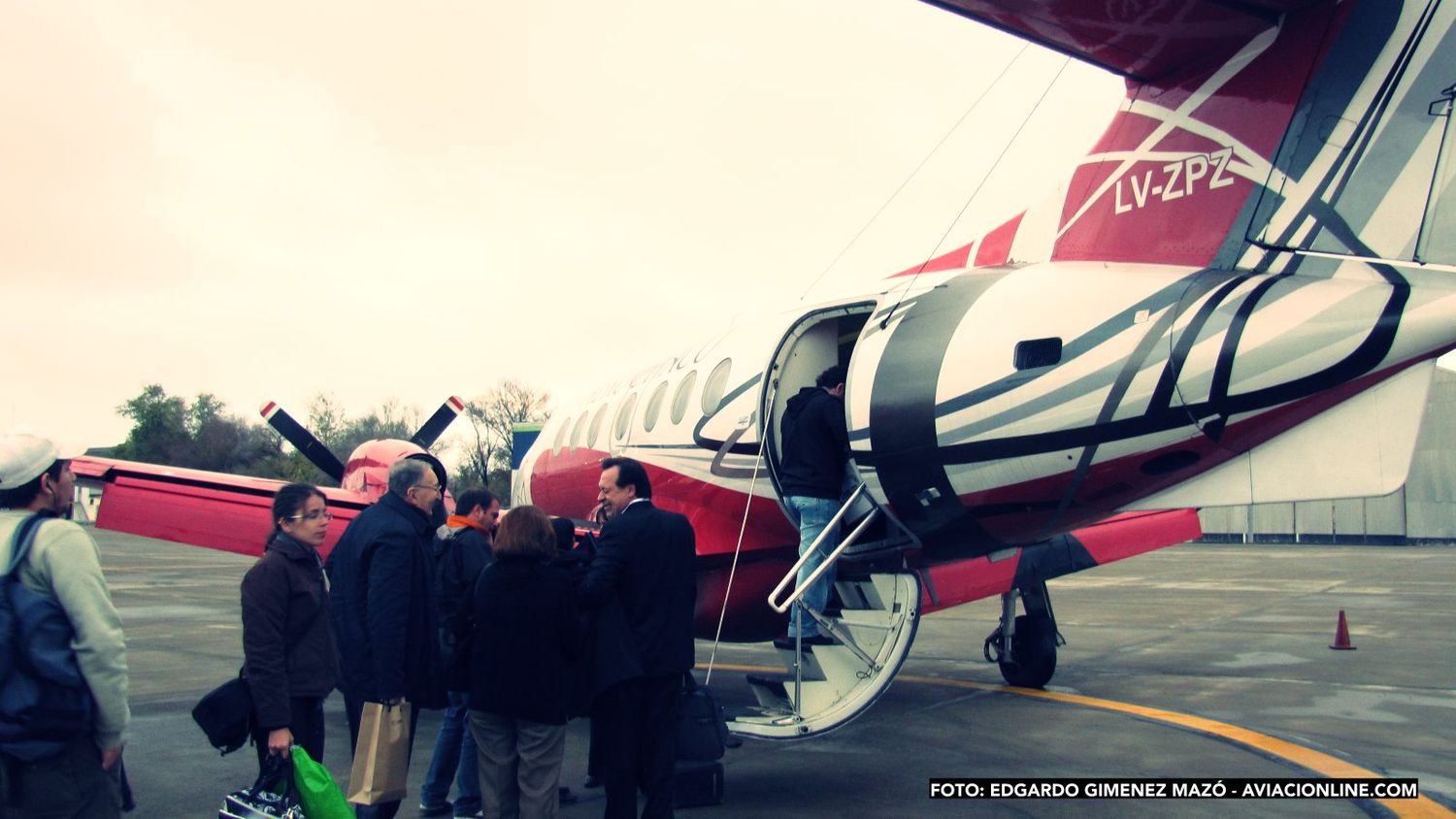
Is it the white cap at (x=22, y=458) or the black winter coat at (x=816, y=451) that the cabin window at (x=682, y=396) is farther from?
the white cap at (x=22, y=458)

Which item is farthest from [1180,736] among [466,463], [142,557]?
[466,463]

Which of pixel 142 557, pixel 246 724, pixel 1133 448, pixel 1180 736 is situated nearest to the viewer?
pixel 246 724

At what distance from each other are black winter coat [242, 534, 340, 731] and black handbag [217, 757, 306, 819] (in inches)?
7.3

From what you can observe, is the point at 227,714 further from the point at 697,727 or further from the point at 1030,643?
the point at 1030,643

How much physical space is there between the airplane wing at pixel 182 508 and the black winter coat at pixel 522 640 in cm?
734

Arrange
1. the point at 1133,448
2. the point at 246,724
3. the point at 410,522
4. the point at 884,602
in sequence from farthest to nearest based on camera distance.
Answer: the point at 884,602
the point at 1133,448
the point at 410,522
the point at 246,724

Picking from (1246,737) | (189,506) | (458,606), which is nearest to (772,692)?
(458,606)

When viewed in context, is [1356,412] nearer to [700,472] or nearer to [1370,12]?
[1370,12]

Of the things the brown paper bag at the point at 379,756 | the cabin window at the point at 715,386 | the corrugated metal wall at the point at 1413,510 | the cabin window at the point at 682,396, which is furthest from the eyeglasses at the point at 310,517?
the corrugated metal wall at the point at 1413,510

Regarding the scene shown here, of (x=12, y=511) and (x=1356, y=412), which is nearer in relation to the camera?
(x=12, y=511)

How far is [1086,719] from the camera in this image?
9.23 metres

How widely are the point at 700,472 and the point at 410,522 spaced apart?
13.8 ft

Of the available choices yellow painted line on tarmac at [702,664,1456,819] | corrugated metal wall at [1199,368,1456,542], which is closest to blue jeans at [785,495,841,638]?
yellow painted line on tarmac at [702,664,1456,819]

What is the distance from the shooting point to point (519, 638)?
17.0ft
